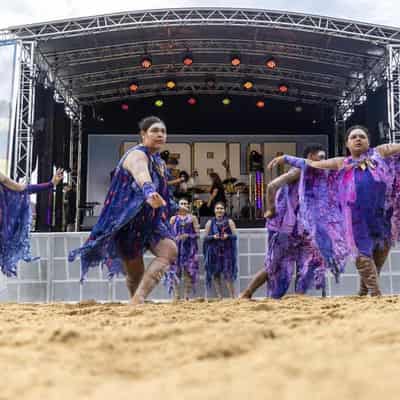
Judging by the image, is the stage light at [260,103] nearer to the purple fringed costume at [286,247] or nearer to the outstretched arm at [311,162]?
the purple fringed costume at [286,247]

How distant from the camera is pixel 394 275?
5980 mm

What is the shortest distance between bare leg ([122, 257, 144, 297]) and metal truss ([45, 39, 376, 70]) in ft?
28.5

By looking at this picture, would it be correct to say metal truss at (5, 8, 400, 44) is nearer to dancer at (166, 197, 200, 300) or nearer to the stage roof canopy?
the stage roof canopy

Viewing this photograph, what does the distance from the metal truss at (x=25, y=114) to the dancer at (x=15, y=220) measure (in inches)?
181

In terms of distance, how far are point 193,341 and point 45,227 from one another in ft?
32.1

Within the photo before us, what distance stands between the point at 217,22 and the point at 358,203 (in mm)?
7592

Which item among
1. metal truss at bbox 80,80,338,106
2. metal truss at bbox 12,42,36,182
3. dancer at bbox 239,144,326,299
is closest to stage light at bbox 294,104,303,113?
metal truss at bbox 80,80,338,106

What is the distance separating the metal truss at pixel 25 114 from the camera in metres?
10.0

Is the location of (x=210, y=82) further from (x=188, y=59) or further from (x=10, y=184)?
(x=10, y=184)

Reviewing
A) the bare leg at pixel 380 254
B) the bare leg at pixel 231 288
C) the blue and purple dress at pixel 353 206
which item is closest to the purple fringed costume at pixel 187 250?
the bare leg at pixel 231 288

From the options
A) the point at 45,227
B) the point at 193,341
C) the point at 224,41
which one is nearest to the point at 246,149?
the point at 224,41

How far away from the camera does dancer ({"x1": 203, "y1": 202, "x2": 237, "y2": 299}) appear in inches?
248

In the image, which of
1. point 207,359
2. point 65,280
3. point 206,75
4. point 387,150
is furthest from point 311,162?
point 206,75

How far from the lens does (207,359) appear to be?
1445 mm
